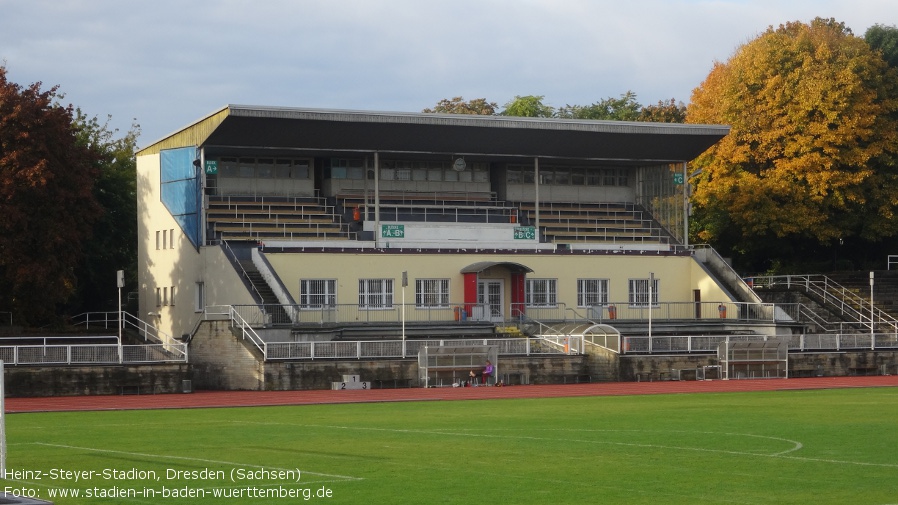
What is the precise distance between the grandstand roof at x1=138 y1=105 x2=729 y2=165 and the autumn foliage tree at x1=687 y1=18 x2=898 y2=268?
13.6 ft

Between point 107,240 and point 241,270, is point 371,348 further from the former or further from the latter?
point 107,240

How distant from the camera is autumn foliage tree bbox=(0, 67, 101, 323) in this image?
50.8 m

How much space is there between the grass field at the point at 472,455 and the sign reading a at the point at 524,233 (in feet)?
99.4

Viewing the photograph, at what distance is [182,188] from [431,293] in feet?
39.0

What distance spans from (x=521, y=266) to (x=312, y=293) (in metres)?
9.27

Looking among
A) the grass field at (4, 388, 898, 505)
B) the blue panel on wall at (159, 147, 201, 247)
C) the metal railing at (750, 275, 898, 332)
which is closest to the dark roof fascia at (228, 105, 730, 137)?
the blue panel on wall at (159, 147, 201, 247)

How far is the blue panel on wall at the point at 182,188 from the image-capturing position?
5731 centimetres

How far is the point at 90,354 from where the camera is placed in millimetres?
42844

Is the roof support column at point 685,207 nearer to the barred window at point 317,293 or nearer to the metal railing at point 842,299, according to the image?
the metal railing at point 842,299

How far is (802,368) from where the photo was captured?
49.9 metres

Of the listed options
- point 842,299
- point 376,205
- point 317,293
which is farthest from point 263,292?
point 842,299

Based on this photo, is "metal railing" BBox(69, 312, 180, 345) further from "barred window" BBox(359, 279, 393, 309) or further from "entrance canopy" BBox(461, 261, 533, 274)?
"entrance canopy" BBox(461, 261, 533, 274)

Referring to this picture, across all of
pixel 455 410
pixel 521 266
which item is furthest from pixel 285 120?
pixel 455 410

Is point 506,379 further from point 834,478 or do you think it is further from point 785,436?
point 834,478
